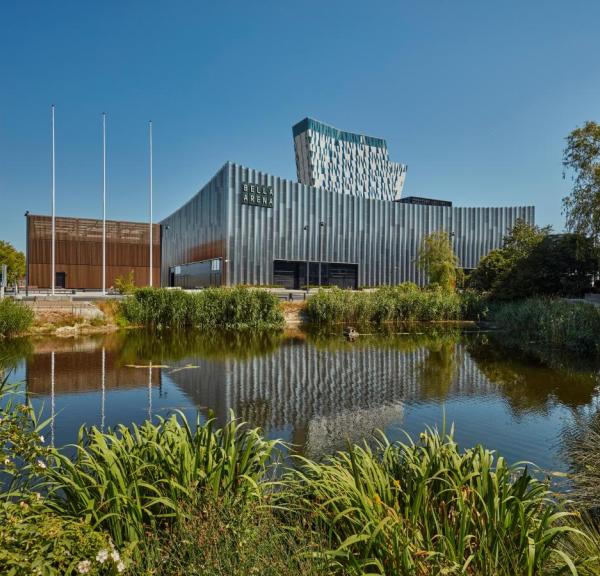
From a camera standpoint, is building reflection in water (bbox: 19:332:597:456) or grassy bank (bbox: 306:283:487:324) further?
grassy bank (bbox: 306:283:487:324)

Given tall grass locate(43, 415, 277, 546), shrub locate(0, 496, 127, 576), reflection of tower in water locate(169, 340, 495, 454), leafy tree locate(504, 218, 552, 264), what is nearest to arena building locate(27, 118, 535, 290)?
leafy tree locate(504, 218, 552, 264)

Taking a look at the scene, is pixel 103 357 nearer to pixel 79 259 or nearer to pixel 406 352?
pixel 406 352

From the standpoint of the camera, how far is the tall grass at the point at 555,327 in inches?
792

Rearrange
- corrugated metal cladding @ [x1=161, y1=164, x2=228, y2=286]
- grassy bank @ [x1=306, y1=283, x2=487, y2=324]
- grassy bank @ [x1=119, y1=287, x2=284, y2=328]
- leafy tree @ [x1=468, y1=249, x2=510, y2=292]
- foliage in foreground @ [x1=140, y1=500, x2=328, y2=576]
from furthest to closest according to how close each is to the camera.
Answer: corrugated metal cladding @ [x1=161, y1=164, x2=228, y2=286] → leafy tree @ [x1=468, y1=249, x2=510, y2=292] → grassy bank @ [x1=306, y1=283, x2=487, y2=324] → grassy bank @ [x1=119, y1=287, x2=284, y2=328] → foliage in foreground @ [x1=140, y1=500, x2=328, y2=576]

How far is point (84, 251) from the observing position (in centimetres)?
5750

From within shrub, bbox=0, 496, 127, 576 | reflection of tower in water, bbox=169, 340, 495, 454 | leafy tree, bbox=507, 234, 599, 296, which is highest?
leafy tree, bbox=507, 234, 599, 296

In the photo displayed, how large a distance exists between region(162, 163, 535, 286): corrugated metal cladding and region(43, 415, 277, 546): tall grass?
43.6 meters

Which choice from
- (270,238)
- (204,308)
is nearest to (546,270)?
(204,308)

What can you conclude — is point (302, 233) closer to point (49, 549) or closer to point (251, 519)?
point (251, 519)

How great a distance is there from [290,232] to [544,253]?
85.9 feet

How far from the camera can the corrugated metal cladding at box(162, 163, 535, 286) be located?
48.4 m

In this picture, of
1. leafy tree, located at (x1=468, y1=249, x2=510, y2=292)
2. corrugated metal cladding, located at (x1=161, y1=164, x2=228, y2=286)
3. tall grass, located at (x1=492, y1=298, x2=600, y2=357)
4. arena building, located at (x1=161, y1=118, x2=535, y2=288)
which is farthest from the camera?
corrugated metal cladding, located at (x1=161, y1=164, x2=228, y2=286)

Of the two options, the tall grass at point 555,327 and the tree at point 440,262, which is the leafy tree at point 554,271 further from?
the tree at point 440,262

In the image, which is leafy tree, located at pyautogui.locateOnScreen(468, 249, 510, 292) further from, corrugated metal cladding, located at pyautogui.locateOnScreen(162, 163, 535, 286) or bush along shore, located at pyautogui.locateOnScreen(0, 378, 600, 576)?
bush along shore, located at pyautogui.locateOnScreen(0, 378, 600, 576)
